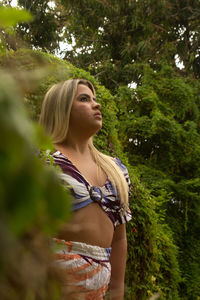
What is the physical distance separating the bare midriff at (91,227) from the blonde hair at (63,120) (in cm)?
20

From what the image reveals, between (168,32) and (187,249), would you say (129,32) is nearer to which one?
(168,32)

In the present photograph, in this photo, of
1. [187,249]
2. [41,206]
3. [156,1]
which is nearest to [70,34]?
[156,1]

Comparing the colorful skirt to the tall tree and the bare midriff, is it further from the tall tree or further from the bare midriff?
the tall tree

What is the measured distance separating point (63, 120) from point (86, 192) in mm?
463

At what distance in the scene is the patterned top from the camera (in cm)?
195

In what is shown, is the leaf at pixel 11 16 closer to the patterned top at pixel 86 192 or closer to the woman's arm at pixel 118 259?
the patterned top at pixel 86 192

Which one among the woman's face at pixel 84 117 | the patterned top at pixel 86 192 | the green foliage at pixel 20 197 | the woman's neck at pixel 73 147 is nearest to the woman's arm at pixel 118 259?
the patterned top at pixel 86 192

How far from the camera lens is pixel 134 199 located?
3502 mm

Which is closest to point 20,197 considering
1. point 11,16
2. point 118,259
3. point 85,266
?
point 11,16

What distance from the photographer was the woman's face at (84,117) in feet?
7.14

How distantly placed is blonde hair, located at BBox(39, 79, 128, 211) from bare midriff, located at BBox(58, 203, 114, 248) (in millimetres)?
196

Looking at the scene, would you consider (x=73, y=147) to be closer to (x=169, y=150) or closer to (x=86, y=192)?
(x=86, y=192)

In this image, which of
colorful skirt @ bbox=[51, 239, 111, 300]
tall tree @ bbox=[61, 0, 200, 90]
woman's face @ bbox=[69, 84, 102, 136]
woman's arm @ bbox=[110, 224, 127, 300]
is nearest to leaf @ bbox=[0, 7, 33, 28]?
colorful skirt @ bbox=[51, 239, 111, 300]

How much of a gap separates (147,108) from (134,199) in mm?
3810
